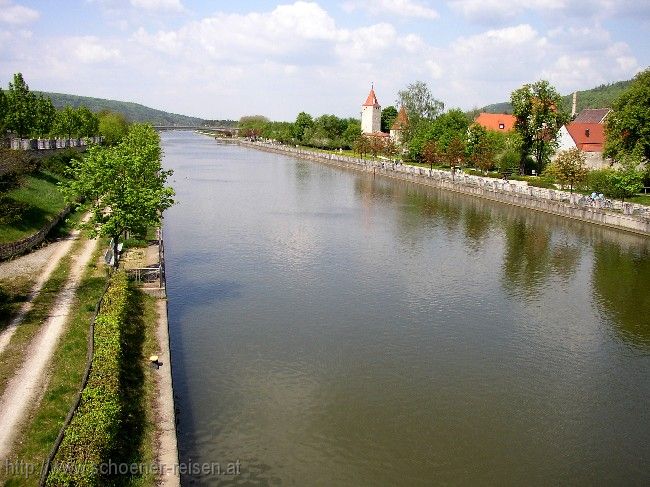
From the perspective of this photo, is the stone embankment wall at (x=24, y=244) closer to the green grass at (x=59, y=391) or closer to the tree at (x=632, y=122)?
the green grass at (x=59, y=391)

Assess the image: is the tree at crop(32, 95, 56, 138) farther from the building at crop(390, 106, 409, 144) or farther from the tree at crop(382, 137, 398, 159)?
the building at crop(390, 106, 409, 144)

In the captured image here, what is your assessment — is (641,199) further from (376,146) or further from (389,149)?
(376,146)

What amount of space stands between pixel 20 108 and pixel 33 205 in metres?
34.9

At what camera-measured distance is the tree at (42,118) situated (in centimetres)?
6862

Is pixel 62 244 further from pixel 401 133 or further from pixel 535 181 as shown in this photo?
Result: pixel 401 133

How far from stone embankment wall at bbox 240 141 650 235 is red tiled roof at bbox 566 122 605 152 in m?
18.2

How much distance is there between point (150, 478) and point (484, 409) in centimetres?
1133

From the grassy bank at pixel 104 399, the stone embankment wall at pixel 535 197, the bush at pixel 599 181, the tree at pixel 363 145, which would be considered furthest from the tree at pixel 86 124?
the grassy bank at pixel 104 399

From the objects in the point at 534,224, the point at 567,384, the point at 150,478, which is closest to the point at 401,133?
the point at 534,224

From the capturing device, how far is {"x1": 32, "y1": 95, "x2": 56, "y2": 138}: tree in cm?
6862

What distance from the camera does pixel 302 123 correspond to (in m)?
166

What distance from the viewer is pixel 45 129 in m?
73.2

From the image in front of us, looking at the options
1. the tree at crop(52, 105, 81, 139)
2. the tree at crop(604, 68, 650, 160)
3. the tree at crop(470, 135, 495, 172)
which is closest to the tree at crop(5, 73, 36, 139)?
the tree at crop(52, 105, 81, 139)

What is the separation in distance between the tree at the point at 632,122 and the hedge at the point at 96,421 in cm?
5501
